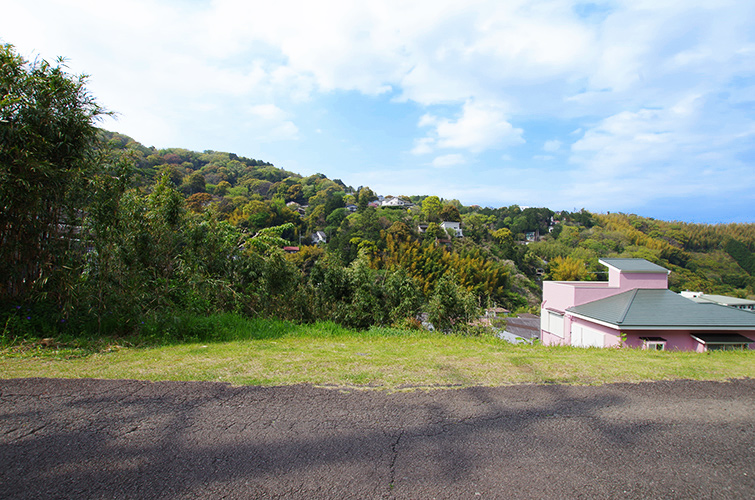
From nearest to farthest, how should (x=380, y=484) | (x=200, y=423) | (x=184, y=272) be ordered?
(x=380, y=484) < (x=200, y=423) < (x=184, y=272)

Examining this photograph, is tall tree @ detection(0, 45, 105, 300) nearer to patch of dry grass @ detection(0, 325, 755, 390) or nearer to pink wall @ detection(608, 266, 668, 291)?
patch of dry grass @ detection(0, 325, 755, 390)

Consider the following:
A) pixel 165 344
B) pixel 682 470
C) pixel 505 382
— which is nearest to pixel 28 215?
pixel 165 344

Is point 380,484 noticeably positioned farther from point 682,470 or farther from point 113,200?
point 113,200

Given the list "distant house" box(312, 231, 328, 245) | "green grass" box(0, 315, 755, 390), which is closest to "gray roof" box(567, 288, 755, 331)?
"green grass" box(0, 315, 755, 390)

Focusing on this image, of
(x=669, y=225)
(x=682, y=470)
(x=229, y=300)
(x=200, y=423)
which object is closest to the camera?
(x=682, y=470)

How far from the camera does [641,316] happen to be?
11562mm

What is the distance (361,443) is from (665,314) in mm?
12884

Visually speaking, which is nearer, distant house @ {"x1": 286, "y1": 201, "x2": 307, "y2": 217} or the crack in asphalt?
the crack in asphalt

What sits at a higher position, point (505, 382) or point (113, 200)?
point (113, 200)

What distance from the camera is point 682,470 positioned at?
2.13 meters

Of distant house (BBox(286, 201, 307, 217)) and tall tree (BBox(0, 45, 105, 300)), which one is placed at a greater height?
distant house (BBox(286, 201, 307, 217))

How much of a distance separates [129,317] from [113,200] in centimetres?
153

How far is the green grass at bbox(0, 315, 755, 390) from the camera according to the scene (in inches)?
133

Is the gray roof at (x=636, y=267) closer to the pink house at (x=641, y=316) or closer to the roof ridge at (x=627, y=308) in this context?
the pink house at (x=641, y=316)
